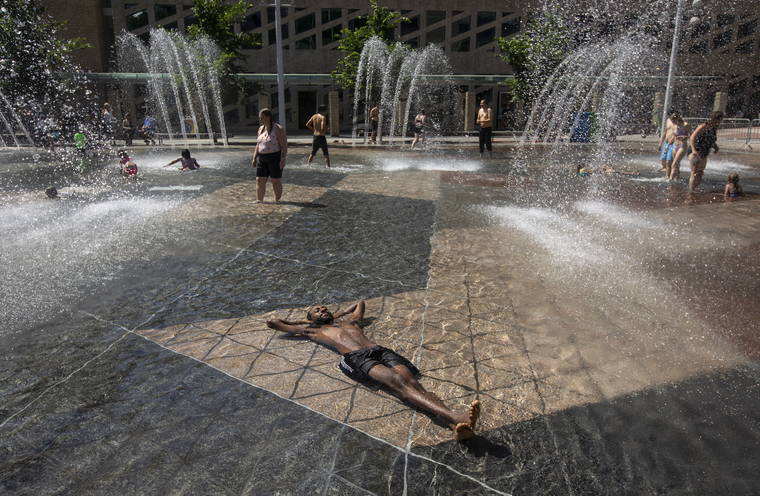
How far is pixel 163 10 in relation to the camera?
36.4m

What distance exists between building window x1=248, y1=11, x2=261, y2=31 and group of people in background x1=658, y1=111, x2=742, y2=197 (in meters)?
32.5

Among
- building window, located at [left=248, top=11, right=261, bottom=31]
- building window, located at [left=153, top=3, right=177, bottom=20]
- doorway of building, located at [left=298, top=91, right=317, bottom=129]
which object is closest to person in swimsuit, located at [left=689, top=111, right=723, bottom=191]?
doorway of building, located at [left=298, top=91, right=317, bottom=129]

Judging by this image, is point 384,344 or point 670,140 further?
point 670,140

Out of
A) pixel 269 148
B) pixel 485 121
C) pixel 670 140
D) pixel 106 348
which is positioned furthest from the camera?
pixel 485 121

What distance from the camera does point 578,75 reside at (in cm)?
2811

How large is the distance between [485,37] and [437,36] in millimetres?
3870

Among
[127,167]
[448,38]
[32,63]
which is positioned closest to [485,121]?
[127,167]

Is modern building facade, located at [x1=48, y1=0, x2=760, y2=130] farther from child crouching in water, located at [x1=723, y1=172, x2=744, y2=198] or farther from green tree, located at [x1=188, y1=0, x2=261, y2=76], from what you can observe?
child crouching in water, located at [x1=723, y1=172, x2=744, y2=198]

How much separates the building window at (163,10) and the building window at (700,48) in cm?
3856

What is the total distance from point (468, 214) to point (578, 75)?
2314cm

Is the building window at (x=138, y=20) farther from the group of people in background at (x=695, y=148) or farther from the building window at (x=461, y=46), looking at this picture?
the group of people in background at (x=695, y=148)

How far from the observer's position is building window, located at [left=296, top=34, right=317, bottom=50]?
3838 centimetres

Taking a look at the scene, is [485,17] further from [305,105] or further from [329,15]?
[305,105]

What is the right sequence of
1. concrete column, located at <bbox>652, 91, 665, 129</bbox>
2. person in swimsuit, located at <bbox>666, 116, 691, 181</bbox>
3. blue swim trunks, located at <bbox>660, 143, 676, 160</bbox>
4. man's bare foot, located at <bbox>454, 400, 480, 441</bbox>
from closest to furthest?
man's bare foot, located at <bbox>454, 400, 480, 441</bbox> < person in swimsuit, located at <bbox>666, 116, 691, 181</bbox> < blue swim trunks, located at <bbox>660, 143, 676, 160</bbox> < concrete column, located at <bbox>652, 91, 665, 129</bbox>
